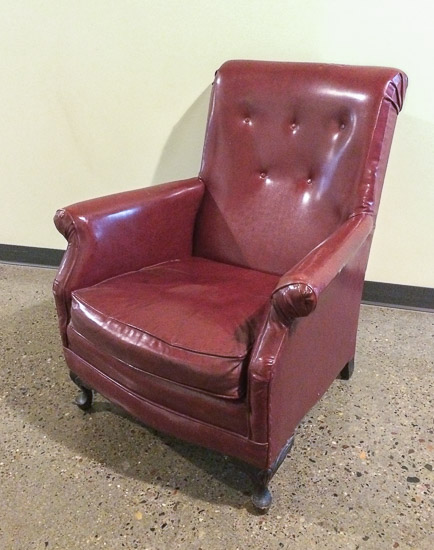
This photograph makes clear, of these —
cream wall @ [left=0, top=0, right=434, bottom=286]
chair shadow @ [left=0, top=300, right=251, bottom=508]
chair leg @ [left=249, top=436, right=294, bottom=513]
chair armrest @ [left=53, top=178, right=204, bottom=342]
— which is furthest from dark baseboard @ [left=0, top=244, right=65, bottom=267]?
chair leg @ [left=249, top=436, right=294, bottom=513]

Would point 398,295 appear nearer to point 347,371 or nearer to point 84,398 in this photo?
point 347,371

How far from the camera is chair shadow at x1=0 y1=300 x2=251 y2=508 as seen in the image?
1.34 metres

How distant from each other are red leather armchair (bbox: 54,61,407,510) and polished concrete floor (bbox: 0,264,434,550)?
0.10 meters

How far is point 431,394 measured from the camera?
1.64 metres

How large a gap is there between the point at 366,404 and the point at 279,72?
42.5 inches

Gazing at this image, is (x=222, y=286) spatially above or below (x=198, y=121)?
below

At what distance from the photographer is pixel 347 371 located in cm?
170

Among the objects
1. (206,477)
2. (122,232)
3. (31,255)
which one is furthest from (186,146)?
(206,477)

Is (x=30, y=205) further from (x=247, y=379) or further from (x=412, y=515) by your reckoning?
(x=412, y=515)

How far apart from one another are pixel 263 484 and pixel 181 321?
44 cm

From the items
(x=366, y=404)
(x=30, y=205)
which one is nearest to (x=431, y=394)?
(x=366, y=404)

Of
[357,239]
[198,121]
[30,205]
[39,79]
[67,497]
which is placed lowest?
[67,497]

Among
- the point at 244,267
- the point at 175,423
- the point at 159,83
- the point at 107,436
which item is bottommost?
the point at 107,436

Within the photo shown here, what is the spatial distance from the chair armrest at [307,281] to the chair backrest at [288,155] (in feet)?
1.07
